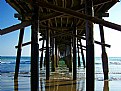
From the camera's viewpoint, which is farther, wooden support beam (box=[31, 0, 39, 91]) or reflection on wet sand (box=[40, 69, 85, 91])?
reflection on wet sand (box=[40, 69, 85, 91])

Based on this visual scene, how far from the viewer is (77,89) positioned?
28.0 feet

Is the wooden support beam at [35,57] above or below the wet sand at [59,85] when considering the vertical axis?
above

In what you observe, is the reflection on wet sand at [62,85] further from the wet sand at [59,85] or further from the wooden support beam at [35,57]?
the wooden support beam at [35,57]

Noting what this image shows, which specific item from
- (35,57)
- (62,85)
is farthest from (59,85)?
(35,57)

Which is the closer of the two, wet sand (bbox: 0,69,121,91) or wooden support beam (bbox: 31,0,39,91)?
wooden support beam (bbox: 31,0,39,91)

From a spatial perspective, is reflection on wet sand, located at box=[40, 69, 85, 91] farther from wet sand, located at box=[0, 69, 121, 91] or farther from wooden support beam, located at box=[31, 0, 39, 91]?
wooden support beam, located at box=[31, 0, 39, 91]

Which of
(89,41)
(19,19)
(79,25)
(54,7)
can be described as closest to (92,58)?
(89,41)

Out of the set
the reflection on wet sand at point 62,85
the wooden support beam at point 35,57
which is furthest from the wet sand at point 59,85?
the wooden support beam at point 35,57

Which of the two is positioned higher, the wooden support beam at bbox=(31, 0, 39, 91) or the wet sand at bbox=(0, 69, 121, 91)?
the wooden support beam at bbox=(31, 0, 39, 91)

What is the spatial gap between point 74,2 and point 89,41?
3.36 meters

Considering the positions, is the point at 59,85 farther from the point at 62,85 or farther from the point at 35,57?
the point at 35,57

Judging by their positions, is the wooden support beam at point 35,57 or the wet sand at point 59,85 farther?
the wet sand at point 59,85

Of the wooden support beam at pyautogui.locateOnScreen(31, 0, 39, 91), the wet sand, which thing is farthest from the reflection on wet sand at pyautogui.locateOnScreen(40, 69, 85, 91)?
the wooden support beam at pyautogui.locateOnScreen(31, 0, 39, 91)

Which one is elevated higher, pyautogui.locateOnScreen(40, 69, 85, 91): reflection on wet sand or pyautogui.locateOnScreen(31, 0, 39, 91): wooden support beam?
pyautogui.locateOnScreen(31, 0, 39, 91): wooden support beam
